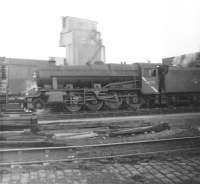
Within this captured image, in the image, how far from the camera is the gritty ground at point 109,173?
4477 millimetres

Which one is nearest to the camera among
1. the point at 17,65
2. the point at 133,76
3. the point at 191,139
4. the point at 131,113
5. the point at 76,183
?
the point at 76,183

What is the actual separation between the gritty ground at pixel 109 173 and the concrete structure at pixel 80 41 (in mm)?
24796

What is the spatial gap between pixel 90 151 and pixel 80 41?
82.6 feet

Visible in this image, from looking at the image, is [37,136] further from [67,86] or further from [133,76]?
[133,76]

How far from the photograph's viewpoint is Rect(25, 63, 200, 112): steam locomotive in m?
14.6

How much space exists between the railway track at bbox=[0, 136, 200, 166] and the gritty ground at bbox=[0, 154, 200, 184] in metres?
0.31

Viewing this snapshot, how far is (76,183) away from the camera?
4.34 metres

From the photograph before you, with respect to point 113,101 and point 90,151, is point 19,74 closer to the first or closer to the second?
point 113,101

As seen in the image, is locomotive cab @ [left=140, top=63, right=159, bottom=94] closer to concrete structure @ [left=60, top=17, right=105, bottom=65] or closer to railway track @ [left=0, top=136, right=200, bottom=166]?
railway track @ [left=0, top=136, right=200, bottom=166]

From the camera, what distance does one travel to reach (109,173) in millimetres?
4824

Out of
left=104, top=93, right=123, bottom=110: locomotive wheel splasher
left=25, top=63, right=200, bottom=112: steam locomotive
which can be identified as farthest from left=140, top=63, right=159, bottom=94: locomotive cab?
left=104, top=93, right=123, bottom=110: locomotive wheel splasher

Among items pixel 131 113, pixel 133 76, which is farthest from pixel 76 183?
pixel 133 76

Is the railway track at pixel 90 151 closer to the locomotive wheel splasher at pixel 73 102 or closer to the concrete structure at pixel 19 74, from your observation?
the locomotive wheel splasher at pixel 73 102

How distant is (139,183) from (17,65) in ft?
56.6
